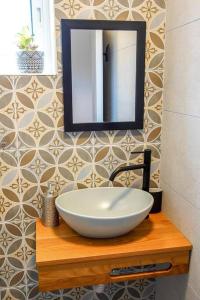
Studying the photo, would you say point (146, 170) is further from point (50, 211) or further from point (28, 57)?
point (28, 57)

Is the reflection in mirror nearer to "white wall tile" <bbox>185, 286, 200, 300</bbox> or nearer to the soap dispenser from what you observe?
the soap dispenser

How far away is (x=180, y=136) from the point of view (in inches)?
54.5

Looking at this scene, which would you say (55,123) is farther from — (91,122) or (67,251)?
(67,251)

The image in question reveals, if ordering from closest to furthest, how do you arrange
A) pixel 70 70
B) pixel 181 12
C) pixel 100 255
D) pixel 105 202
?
pixel 100 255 → pixel 181 12 → pixel 70 70 → pixel 105 202

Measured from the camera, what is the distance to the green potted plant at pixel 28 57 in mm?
1483

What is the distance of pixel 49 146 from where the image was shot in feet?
4.95

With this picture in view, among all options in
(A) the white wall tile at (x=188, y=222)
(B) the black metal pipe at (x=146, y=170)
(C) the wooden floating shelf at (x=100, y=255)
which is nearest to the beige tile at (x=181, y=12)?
(B) the black metal pipe at (x=146, y=170)

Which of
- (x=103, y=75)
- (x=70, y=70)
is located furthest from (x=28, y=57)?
(x=103, y=75)

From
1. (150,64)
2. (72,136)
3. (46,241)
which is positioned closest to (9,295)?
(46,241)

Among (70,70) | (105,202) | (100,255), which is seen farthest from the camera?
(105,202)

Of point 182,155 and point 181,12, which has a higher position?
point 181,12

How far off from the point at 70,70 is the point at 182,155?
65cm

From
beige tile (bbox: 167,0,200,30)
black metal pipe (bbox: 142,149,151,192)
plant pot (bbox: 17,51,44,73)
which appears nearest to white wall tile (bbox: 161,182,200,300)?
black metal pipe (bbox: 142,149,151,192)

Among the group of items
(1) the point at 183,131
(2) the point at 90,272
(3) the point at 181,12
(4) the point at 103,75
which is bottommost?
(2) the point at 90,272
